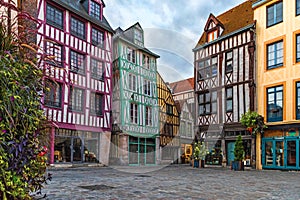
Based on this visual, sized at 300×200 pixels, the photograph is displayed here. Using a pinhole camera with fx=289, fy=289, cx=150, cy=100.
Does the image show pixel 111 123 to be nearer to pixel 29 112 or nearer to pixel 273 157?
pixel 273 157

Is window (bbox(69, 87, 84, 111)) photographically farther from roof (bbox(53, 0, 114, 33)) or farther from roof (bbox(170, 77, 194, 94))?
roof (bbox(170, 77, 194, 94))

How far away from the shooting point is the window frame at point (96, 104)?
1420 cm

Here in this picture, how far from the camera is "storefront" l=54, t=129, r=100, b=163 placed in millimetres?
12578

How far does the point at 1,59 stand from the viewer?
1.85 m

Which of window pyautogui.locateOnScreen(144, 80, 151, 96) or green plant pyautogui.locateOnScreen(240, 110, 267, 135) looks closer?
green plant pyautogui.locateOnScreen(240, 110, 267, 135)

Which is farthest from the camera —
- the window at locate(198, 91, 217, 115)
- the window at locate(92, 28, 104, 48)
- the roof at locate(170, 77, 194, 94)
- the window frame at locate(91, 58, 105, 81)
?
the roof at locate(170, 77, 194, 94)

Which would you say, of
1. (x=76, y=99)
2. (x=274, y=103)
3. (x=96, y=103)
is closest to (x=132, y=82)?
(x=96, y=103)

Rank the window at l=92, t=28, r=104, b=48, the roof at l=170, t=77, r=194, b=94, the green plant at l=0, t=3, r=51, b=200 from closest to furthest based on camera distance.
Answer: the green plant at l=0, t=3, r=51, b=200 → the window at l=92, t=28, r=104, b=48 → the roof at l=170, t=77, r=194, b=94

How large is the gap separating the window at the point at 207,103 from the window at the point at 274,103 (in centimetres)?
319

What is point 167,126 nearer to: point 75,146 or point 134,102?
point 134,102

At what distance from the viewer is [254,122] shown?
1302cm

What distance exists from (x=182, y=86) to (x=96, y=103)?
12089 millimetres

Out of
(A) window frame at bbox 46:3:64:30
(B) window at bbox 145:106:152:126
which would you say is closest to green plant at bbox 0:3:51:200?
(A) window frame at bbox 46:3:64:30

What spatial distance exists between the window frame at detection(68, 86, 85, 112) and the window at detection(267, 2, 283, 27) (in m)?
9.54
